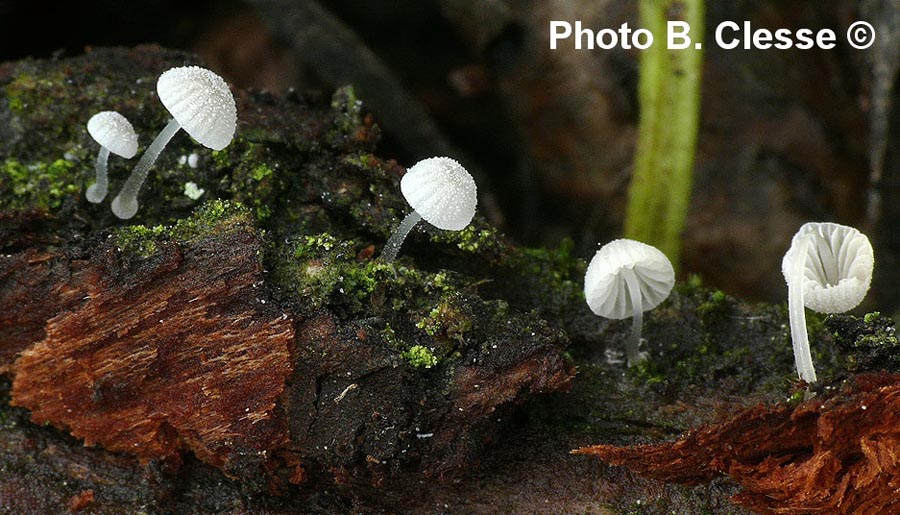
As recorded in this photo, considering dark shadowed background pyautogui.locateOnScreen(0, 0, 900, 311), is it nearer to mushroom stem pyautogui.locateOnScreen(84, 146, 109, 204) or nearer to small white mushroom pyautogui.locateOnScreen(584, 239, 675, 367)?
mushroom stem pyautogui.locateOnScreen(84, 146, 109, 204)

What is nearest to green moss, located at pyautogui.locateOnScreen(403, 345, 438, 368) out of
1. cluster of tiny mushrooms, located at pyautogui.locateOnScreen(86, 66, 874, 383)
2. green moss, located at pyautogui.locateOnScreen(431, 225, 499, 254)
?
cluster of tiny mushrooms, located at pyautogui.locateOnScreen(86, 66, 874, 383)

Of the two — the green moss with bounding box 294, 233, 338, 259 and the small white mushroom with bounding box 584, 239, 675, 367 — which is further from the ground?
the green moss with bounding box 294, 233, 338, 259

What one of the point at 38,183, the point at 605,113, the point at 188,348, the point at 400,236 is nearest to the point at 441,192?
the point at 400,236

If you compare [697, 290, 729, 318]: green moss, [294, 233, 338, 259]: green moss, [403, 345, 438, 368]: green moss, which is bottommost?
[403, 345, 438, 368]: green moss

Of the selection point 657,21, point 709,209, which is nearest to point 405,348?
point 657,21

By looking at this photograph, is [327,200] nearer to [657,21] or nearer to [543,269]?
[543,269]

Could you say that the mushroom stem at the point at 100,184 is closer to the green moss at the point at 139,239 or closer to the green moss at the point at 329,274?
the green moss at the point at 139,239

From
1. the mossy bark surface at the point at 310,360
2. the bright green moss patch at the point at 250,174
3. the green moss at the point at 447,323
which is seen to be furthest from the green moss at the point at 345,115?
the green moss at the point at 447,323
